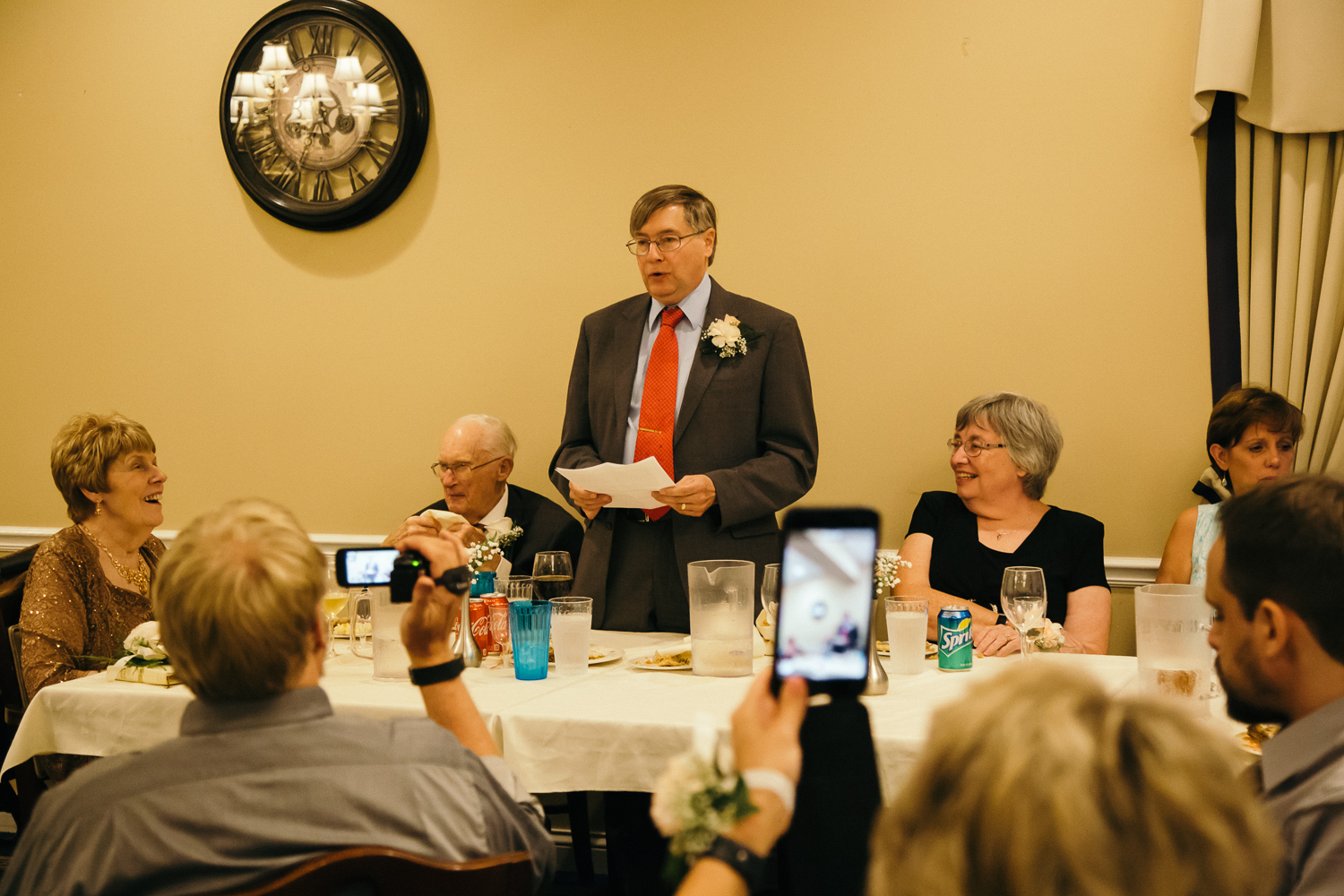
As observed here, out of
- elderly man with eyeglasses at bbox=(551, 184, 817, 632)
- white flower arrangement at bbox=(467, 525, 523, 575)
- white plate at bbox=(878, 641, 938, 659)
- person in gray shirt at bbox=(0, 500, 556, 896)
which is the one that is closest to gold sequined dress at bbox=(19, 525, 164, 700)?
white flower arrangement at bbox=(467, 525, 523, 575)

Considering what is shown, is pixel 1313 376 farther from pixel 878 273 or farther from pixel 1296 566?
pixel 1296 566

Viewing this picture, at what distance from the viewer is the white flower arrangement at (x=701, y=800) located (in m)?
0.80

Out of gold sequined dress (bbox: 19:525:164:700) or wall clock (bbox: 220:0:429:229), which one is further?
wall clock (bbox: 220:0:429:229)

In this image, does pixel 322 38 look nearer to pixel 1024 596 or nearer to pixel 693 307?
pixel 693 307

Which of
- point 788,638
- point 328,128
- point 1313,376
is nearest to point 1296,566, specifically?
point 788,638

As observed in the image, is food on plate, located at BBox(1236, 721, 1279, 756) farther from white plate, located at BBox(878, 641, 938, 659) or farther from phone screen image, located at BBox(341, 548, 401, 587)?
phone screen image, located at BBox(341, 548, 401, 587)

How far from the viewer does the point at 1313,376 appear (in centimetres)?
310

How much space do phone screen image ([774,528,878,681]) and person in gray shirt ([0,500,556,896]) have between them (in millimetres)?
451

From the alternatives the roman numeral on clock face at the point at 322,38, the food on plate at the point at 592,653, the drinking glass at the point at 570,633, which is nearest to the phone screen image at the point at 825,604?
the drinking glass at the point at 570,633

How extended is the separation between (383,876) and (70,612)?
1789 millimetres

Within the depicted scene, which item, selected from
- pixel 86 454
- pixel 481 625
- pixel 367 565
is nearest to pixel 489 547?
pixel 481 625

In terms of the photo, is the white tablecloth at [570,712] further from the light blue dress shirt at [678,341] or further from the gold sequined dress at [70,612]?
the light blue dress shirt at [678,341]

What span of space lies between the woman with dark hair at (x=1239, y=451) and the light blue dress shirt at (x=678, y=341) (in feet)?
4.76

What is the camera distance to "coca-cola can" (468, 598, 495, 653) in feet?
7.57
